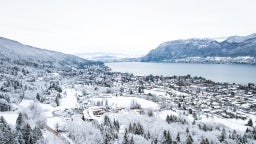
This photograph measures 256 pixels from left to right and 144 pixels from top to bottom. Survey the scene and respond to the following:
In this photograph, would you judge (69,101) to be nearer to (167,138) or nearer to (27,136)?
(27,136)

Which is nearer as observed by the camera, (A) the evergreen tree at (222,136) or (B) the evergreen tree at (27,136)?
(B) the evergreen tree at (27,136)

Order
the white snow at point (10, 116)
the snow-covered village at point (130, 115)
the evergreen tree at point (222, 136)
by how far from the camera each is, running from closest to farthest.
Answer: the evergreen tree at point (222, 136) < the snow-covered village at point (130, 115) < the white snow at point (10, 116)

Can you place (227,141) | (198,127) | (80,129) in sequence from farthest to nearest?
1. (198,127)
2. (80,129)
3. (227,141)

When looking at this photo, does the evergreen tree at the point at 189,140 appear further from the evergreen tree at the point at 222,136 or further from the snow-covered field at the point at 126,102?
the snow-covered field at the point at 126,102

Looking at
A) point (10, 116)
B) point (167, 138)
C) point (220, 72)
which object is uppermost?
point (220, 72)

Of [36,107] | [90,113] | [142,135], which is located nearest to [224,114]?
[142,135]

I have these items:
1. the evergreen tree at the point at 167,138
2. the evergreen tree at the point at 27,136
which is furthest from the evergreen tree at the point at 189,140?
the evergreen tree at the point at 27,136

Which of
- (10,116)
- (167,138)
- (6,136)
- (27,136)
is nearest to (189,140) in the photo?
(167,138)

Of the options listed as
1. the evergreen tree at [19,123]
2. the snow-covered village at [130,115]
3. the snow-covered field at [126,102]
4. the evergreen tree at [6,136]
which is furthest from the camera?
the snow-covered field at [126,102]

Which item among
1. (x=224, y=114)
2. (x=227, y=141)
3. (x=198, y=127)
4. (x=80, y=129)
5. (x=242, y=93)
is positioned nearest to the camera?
(x=227, y=141)

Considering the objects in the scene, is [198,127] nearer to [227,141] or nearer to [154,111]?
[227,141]

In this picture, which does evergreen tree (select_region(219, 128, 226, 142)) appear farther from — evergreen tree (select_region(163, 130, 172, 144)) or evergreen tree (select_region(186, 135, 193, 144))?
evergreen tree (select_region(163, 130, 172, 144))
